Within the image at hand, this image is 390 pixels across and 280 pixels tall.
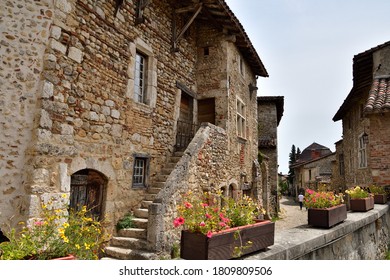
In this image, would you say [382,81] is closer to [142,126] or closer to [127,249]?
[142,126]

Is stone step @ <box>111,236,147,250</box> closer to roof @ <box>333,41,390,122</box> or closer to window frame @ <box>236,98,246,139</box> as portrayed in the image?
window frame @ <box>236,98,246,139</box>

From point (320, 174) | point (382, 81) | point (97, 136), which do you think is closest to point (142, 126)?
point (97, 136)

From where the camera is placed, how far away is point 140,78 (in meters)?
7.21

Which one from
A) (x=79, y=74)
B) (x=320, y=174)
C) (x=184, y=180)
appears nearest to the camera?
(x=79, y=74)

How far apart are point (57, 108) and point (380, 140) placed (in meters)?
8.47

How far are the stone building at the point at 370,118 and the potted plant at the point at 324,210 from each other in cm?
393

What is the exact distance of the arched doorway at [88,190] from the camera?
5230 millimetres

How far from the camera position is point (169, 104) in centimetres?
801

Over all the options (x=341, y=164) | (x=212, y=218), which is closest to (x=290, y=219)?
(x=341, y=164)

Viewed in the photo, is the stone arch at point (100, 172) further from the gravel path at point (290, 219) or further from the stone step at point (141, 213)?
the gravel path at point (290, 219)

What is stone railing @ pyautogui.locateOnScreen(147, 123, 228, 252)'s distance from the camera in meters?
5.17

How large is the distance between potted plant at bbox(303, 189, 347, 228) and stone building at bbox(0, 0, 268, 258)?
2732 mm

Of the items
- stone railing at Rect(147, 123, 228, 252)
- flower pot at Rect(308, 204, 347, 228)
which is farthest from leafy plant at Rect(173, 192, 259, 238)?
stone railing at Rect(147, 123, 228, 252)

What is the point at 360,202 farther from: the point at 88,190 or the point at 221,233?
the point at 88,190
